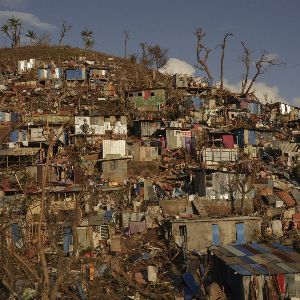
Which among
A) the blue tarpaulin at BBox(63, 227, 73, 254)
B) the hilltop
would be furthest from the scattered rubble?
the hilltop

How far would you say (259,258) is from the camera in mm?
16031

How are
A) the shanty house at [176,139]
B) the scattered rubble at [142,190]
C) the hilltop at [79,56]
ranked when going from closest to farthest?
the scattered rubble at [142,190]
the shanty house at [176,139]
the hilltop at [79,56]

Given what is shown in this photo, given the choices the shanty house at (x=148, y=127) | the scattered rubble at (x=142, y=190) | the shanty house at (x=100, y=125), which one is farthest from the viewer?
the shanty house at (x=148, y=127)

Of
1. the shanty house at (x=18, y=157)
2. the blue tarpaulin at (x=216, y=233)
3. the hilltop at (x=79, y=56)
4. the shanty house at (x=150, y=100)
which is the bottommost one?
the blue tarpaulin at (x=216, y=233)

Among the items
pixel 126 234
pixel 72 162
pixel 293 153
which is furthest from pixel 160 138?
pixel 126 234

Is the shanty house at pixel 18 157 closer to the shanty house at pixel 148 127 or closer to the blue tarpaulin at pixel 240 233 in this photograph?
the shanty house at pixel 148 127

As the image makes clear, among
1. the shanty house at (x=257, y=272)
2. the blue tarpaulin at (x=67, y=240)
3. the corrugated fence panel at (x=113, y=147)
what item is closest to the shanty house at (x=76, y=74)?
the corrugated fence panel at (x=113, y=147)

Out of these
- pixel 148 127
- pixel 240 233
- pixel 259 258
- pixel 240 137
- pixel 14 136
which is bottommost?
pixel 259 258

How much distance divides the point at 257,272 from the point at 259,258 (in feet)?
4.98

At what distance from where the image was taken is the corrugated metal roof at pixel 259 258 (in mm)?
14845

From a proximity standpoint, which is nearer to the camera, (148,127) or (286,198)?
(286,198)

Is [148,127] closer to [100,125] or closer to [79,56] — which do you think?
[100,125]

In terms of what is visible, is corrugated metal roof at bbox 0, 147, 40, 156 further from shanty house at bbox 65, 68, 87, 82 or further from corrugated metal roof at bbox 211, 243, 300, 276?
corrugated metal roof at bbox 211, 243, 300, 276

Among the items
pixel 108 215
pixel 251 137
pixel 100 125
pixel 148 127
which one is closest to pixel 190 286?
pixel 108 215
